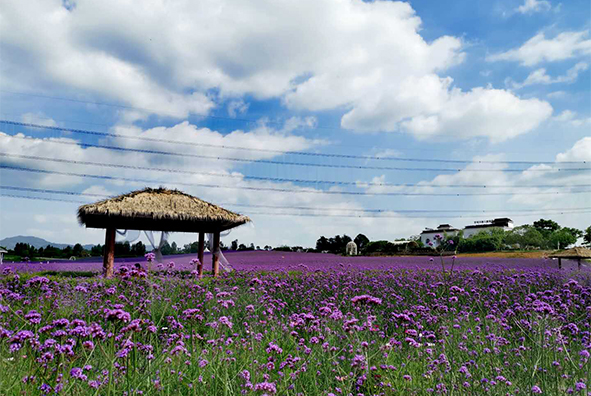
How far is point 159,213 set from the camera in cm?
1257

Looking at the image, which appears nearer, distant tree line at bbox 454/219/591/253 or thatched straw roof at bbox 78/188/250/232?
thatched straw roof at bbox 78/188/250/232

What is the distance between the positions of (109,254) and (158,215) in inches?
63.9

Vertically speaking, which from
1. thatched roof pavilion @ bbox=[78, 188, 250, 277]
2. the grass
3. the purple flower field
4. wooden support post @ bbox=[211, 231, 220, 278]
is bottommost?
the grass

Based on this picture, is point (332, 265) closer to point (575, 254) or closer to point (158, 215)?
point (158, 215)

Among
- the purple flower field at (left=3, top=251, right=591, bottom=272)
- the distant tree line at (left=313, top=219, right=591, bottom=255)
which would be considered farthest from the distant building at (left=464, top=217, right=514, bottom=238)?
the purple flower field at (left=3, top=251, right=591, bottom=272)

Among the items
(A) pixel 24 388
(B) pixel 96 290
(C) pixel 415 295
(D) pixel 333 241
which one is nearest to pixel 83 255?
(D) pixel 333 241

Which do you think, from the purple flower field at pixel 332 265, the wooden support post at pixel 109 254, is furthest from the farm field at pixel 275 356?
the purple flower field at pixel 332 265

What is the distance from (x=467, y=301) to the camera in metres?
7.63

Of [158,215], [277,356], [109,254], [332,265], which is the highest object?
[158,215]

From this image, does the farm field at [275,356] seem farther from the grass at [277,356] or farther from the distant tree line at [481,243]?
the distant tree line at [481,243]

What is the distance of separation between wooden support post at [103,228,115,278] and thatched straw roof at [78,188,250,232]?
0.31m

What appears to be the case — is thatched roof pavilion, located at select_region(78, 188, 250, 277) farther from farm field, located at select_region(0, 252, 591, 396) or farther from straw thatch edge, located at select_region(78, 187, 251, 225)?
farm field, located at select_region(0, 252, 591, 396)

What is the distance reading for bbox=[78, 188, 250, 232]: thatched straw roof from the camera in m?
12.3

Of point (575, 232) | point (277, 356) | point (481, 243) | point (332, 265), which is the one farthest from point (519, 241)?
point (277, 356)
